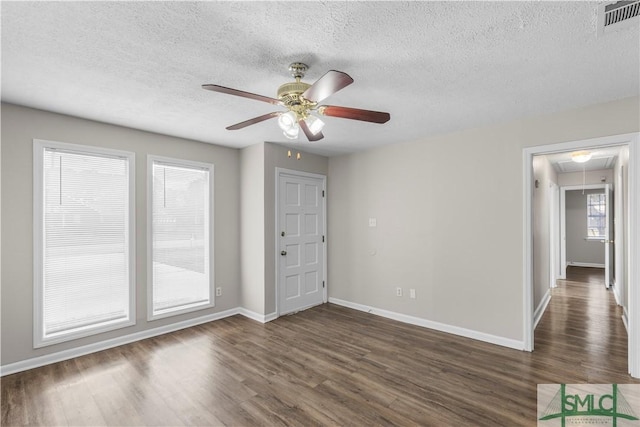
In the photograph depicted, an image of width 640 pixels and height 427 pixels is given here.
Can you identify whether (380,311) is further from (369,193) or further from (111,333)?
(111,333)

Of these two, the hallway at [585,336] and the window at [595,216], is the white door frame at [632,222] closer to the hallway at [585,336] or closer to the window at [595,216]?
the hallway at [585,336]

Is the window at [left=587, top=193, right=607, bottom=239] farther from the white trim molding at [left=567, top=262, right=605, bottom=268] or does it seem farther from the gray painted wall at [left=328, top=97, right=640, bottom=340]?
Answer: the gray painted wall at [left=328, top=97, right=640, bottom=340]

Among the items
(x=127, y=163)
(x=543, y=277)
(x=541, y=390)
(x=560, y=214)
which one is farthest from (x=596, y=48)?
(x=560, y=214)

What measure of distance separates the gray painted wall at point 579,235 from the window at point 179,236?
9.41 meters

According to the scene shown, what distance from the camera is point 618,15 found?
157 centimetres

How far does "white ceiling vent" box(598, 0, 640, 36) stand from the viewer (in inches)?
59.1

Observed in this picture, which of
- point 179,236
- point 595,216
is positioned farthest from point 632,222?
point 595,216

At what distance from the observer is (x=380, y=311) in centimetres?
449

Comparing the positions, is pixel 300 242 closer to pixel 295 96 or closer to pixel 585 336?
pixel 295 96

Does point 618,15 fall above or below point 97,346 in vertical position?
above

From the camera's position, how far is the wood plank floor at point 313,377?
2.20 m

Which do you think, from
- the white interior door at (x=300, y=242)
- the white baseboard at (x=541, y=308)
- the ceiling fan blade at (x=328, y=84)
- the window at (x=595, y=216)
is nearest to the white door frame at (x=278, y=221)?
the white interior door at (x=300, y=242)

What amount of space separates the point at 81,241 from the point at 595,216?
10.9 metres

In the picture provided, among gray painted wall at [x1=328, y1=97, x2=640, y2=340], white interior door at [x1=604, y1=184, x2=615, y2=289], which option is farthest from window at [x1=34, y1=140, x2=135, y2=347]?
white interior door at [x1=604, y1=184, x2=615, y2=289]
